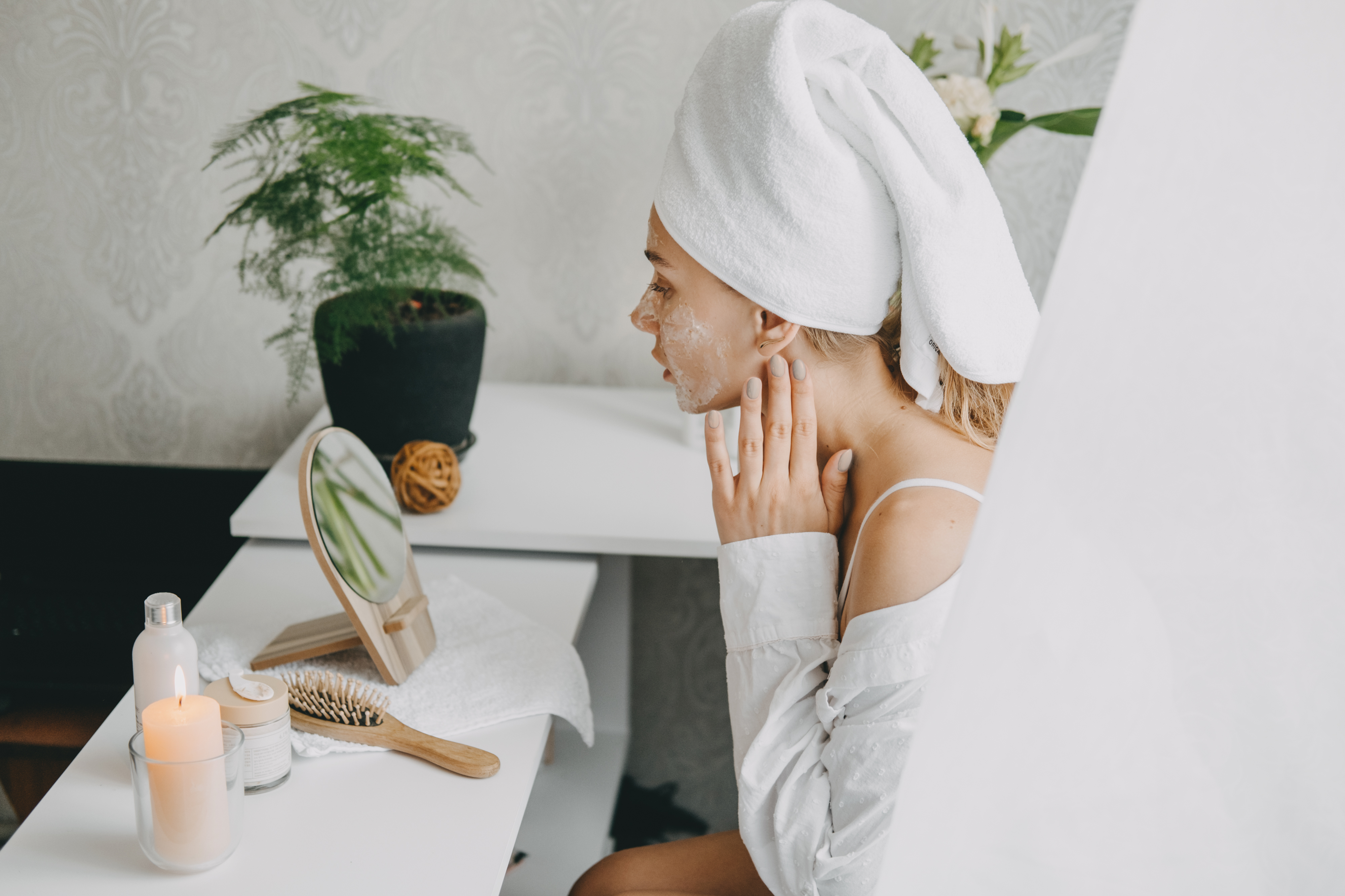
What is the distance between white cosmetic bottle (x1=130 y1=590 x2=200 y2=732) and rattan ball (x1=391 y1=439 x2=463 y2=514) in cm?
43

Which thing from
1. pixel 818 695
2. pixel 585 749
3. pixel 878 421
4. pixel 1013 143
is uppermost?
pixel 1013 143

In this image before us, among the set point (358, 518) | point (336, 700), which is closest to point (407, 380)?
point (358, 518)

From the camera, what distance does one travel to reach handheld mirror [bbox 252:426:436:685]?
2.92 ft

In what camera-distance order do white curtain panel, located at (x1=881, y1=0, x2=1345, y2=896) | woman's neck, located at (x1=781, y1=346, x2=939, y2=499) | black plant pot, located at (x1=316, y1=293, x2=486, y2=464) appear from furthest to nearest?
black plant pot, located at (x1=316, y1=293, x2=486, y2=464), woman's neck, located at (x1=781, y1=346, x2=939, y2=499), white curtain panel, located at (x1=881, y1=0, x2=1345, y2=896)

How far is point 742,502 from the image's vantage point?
91 cm

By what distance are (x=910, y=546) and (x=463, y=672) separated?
463 millimetres

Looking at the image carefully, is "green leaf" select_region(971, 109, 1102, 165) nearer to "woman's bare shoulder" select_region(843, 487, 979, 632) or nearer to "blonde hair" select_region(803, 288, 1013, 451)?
"blonde hair" select_region(803, 288, 1013, 451)

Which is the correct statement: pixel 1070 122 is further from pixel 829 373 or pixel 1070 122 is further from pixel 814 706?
pixel 814 706

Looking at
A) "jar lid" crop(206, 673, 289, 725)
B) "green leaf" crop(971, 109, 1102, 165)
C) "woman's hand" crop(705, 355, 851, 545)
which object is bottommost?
"jar lid" crop(206, 673, 289, 725)

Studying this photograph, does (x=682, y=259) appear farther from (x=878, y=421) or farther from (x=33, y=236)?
(x=33, y=236)

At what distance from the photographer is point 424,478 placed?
1226mm

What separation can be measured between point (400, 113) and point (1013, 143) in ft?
3.15

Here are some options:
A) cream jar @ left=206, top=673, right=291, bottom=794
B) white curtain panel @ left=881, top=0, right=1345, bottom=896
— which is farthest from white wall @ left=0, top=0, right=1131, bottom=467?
white curtain panel @ left=881, top=0, right=1345, bottom=896

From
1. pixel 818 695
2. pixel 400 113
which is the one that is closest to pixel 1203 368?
pixel 818 695
